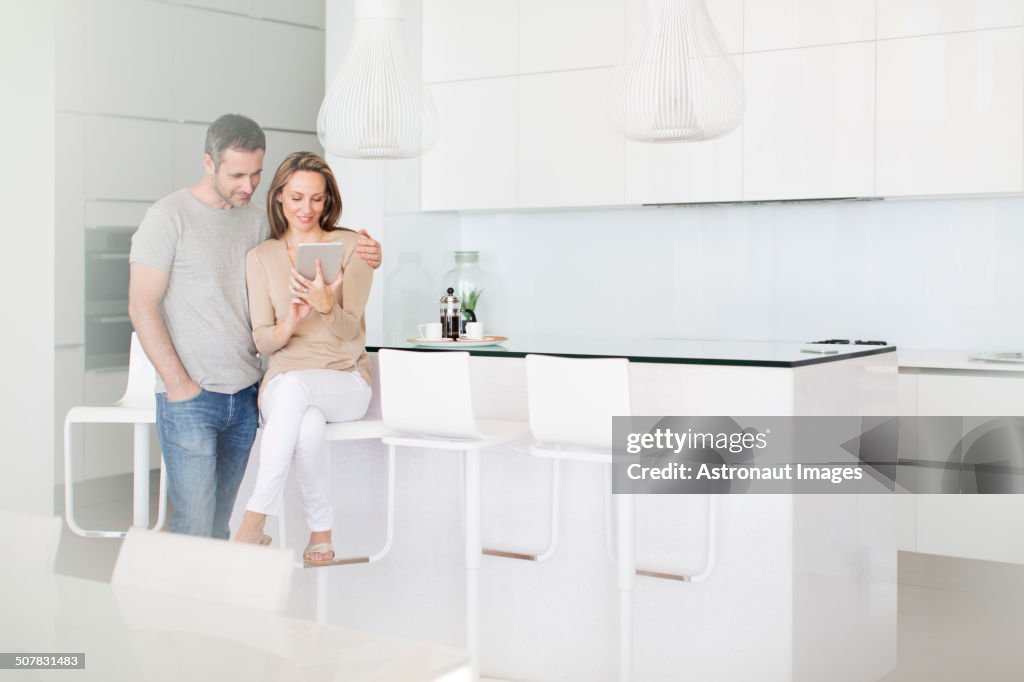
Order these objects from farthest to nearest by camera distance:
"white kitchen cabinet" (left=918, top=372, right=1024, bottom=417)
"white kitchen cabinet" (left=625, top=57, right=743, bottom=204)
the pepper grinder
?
"white kitchen cabinet" (left=625, top=57, right=743, bottom=204) < "white kitchen cabinet" (left=918, top=372, right=1024, bottom=417) < the pepper grinder

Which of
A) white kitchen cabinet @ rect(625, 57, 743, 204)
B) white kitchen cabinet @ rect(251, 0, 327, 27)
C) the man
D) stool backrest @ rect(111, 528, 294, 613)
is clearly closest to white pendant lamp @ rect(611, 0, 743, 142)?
the man

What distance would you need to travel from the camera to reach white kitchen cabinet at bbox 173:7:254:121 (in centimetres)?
541

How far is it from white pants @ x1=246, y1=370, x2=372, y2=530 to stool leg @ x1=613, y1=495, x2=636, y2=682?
85cm

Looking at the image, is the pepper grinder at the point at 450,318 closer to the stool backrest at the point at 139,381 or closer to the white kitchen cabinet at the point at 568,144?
the stool backrest at the point at 139,381

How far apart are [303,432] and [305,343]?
0.28 meters

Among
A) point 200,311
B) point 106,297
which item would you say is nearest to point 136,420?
point 200,311

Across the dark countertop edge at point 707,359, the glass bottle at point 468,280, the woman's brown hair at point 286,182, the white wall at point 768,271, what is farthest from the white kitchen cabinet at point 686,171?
the woman's brown hair at point 286,182

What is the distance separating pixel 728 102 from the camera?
3.43 m

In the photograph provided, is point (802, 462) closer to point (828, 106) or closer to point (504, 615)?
point (504, 615)

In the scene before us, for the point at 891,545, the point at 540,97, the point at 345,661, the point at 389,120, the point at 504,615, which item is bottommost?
the point at 504,615

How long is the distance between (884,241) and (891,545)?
1.75 metres

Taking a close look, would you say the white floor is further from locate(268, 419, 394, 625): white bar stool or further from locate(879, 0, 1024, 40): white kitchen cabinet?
locate(879, 0, 1024, 40): white kitchen cabinet

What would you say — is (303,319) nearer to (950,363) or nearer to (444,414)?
(444,414)

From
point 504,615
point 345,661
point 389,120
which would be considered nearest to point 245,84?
point 389,120
